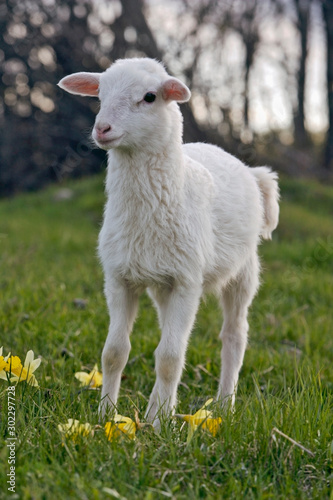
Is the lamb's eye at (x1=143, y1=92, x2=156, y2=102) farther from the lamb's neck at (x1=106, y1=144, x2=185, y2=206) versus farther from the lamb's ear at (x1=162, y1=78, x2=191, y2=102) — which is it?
the lamb's neck at (x1=106, y1=144, x2=185, y2=206)

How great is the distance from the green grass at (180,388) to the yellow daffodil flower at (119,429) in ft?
0.13

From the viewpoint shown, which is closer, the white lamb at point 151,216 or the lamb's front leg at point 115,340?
the white lamb at point 151,216

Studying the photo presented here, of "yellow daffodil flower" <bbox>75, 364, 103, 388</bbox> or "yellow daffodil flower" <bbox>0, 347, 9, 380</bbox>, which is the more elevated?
"yellow daffodil flower" <bbox>0, 347, 9, 380</bbox>

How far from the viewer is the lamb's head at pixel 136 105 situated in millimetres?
2492

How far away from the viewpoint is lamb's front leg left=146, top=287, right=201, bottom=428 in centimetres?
266

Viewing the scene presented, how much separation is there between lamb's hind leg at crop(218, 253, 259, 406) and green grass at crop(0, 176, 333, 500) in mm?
188

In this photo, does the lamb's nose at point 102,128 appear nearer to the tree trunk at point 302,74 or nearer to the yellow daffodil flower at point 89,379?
the yellow daffodil flower at point 89,379

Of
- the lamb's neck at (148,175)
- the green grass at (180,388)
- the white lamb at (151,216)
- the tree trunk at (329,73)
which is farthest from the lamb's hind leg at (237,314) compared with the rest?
the tree trunk at (329,73)

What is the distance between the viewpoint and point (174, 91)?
2.65 meters

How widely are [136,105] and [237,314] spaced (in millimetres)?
1419

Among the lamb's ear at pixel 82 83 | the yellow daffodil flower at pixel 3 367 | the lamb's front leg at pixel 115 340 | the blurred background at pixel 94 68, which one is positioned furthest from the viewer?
the blurred background at pixel 94 68

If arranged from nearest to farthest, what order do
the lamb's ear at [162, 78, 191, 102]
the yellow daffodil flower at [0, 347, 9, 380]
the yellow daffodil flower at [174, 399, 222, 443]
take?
the yellow daffodil flower at [174, 399, 222, 443]
the yellow daffodil flower at [0, 347, 9, 380]
the lamb's ear at [162, 78, 191, 102]

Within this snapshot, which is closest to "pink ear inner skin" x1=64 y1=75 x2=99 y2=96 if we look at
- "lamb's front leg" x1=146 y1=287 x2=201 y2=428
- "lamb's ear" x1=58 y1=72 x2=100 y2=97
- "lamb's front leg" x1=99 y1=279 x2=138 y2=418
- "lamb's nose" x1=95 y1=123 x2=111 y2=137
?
"lamb's ear" x1=58 y1=72 x2=100 y2=97

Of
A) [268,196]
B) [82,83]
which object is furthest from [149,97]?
[268,196]
